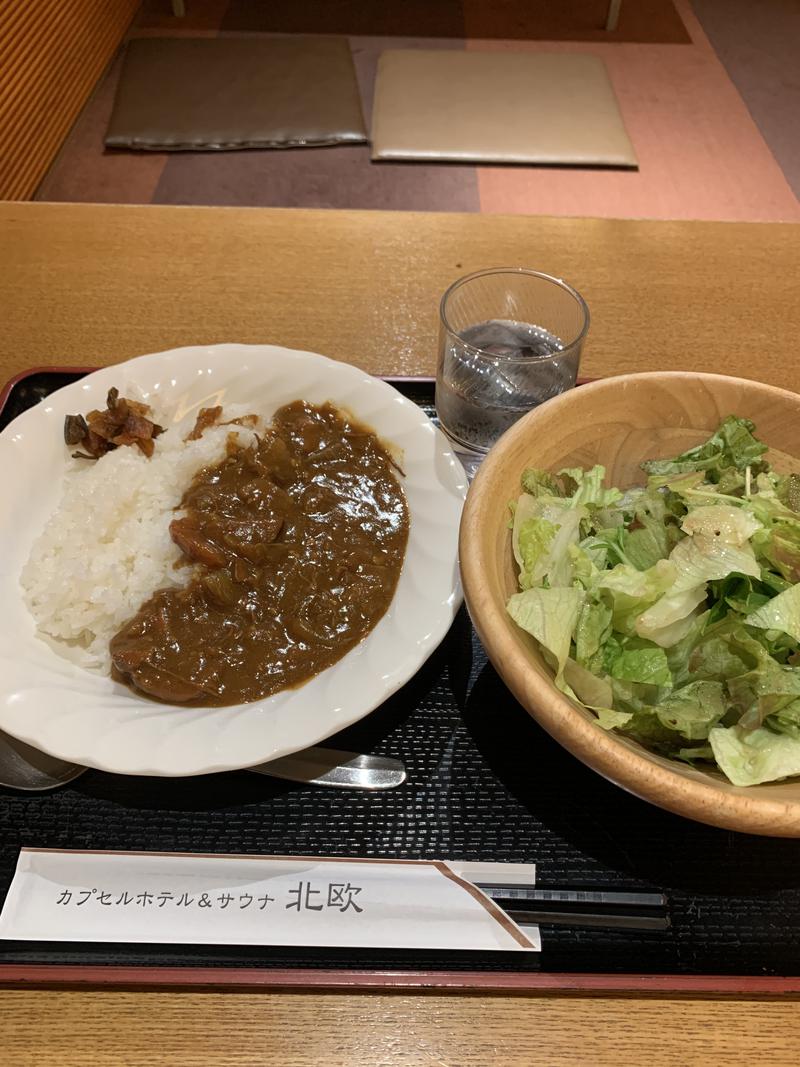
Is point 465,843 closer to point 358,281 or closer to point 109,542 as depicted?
point 109,542

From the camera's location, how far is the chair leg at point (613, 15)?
543cm

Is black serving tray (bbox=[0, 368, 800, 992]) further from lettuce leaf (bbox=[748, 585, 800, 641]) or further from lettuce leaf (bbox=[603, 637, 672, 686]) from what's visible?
lettuce leaf (bbox=[748, 585, 800, 641])

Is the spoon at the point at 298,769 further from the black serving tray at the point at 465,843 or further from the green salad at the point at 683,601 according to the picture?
the green salad at the point at 683,601

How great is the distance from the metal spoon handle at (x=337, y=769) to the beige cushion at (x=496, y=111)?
4021 mm

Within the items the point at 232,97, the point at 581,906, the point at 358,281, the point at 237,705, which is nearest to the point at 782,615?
the point at 581,906

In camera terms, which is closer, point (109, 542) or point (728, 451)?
point (728, 451)

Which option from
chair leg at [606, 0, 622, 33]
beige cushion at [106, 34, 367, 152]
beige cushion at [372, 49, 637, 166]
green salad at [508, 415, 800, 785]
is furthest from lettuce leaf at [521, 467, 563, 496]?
chair leg at [606, 0, 622, 33]

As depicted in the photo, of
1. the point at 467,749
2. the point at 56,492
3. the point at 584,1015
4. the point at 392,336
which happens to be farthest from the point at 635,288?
the point at 584,1015

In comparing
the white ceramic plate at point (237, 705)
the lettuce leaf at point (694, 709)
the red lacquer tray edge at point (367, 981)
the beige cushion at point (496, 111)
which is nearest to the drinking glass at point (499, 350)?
the white ceramic plate at point (237, 705)

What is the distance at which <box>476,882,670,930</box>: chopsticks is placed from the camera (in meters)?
1.15

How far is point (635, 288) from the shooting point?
7.36ft

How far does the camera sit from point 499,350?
1.75 metres

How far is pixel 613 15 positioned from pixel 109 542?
5836 mm

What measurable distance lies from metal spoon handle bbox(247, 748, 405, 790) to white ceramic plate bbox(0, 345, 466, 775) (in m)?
0.08
